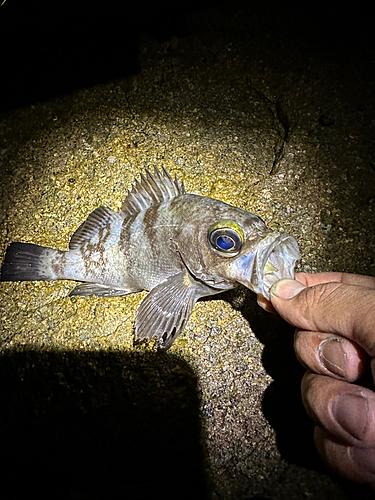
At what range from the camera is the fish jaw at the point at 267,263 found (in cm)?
167

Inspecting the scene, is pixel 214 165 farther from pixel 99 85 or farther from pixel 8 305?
pixel 8 305

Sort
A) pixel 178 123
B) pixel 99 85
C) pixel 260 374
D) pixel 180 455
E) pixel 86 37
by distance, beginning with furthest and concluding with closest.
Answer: pixel 86 37, pixel 99 85, pixel 178 123, pixel 260 374, pixel 180 455

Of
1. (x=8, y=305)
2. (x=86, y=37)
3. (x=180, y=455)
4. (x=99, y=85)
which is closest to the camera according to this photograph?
(x=180, y=455)

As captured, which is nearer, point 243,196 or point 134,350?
point 134,350

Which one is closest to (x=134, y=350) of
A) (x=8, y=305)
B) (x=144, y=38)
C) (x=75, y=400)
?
(x=75, y=400)

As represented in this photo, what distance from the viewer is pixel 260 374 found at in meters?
2.07

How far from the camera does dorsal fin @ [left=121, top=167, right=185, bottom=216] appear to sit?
2123 millimetres

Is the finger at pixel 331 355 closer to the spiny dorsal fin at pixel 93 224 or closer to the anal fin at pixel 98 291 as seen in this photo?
the anal fin at pixel 98 291

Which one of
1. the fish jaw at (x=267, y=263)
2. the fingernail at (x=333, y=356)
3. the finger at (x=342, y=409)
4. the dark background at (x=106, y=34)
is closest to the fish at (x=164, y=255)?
the fish jaw at (x=267, y=263)

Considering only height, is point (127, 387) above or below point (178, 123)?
below

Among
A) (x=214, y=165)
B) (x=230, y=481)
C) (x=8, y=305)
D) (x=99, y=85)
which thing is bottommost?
(x=230, y=481)

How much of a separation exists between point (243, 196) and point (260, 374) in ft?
3.96

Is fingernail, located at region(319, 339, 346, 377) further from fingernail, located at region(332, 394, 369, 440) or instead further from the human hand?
fingernail, located at region(332, 394, 369, 440)

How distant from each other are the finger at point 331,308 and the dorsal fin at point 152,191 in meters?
0.89
